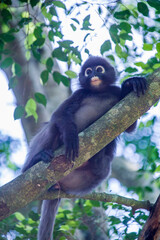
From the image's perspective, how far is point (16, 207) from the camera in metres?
3.04

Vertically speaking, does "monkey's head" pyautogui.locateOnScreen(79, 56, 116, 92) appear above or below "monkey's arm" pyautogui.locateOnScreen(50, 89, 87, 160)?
above

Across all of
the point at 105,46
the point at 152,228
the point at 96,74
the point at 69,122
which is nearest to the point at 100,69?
the point at 96,74

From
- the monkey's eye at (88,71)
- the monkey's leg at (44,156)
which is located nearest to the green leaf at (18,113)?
the monkey's leg at (44,156)

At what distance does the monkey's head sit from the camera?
4965mm

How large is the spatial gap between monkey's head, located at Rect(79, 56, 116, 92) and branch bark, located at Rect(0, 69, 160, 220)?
4.95ft

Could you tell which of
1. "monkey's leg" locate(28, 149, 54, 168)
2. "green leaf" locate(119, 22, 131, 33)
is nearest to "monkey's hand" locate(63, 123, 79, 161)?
"monkey's leg" locate(28, 149, 54, 168)

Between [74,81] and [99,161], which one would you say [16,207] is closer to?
[99,161]

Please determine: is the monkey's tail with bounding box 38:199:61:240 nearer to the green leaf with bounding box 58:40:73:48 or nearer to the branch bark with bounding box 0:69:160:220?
the branch bark with bounding box 0:69:160:220

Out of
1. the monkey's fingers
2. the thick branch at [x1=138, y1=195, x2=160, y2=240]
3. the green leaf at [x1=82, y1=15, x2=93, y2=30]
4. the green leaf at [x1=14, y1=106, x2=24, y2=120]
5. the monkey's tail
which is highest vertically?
the green leaf at [x1=82, y1=15, x2=93, y2=30]

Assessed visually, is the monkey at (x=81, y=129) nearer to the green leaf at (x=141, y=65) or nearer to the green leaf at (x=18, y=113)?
the green leaf at (x=141, y=65)

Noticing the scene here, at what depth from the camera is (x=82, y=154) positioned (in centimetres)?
329

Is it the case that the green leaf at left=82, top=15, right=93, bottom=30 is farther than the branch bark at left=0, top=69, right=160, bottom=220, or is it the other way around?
the green leaf at left=82, top=15, right=93, bottom=30

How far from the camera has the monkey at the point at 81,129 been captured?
13.7 ft

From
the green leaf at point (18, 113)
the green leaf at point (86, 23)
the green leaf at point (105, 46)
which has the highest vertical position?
the green leaf at point (86, 23)
